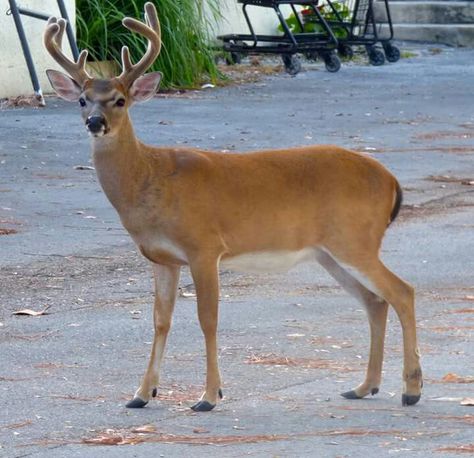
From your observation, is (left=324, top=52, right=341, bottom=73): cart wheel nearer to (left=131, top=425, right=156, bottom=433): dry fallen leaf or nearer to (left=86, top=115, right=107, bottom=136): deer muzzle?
(left=86, top=115, right=107, bottom=136): deer muzzle

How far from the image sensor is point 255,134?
50.6ft

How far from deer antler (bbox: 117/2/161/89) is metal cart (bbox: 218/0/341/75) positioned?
44.8 feet

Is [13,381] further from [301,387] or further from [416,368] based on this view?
[416,368]

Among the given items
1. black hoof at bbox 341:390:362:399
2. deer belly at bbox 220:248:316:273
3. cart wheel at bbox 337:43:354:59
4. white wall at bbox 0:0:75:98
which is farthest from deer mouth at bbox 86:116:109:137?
cart wheel at bbox 337:43:354:59

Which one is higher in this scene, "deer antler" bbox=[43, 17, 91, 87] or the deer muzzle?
"deer antler" bbox=[43, 17, 91, 87]

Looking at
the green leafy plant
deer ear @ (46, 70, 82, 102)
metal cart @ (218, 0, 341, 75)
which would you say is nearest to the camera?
deer ear @ (46, 70, 82, 102)

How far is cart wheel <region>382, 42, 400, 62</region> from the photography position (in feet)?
77.8

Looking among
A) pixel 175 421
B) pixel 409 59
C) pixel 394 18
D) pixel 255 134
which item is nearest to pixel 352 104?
pixel 255 134

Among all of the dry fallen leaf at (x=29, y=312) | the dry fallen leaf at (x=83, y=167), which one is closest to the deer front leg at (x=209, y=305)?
the dry fallen leaf at (x=29, y=312)

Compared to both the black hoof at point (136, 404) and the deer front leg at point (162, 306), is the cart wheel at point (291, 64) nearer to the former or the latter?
the deer front leg at point (162, 306)

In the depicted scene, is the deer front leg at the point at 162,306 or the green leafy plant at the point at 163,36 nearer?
→ the deer front leg at the point at 162,306

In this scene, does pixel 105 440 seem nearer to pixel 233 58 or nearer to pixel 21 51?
pixel 21 51

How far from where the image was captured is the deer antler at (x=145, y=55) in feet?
22.2

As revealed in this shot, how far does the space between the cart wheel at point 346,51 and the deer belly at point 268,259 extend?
1716 centimetres
